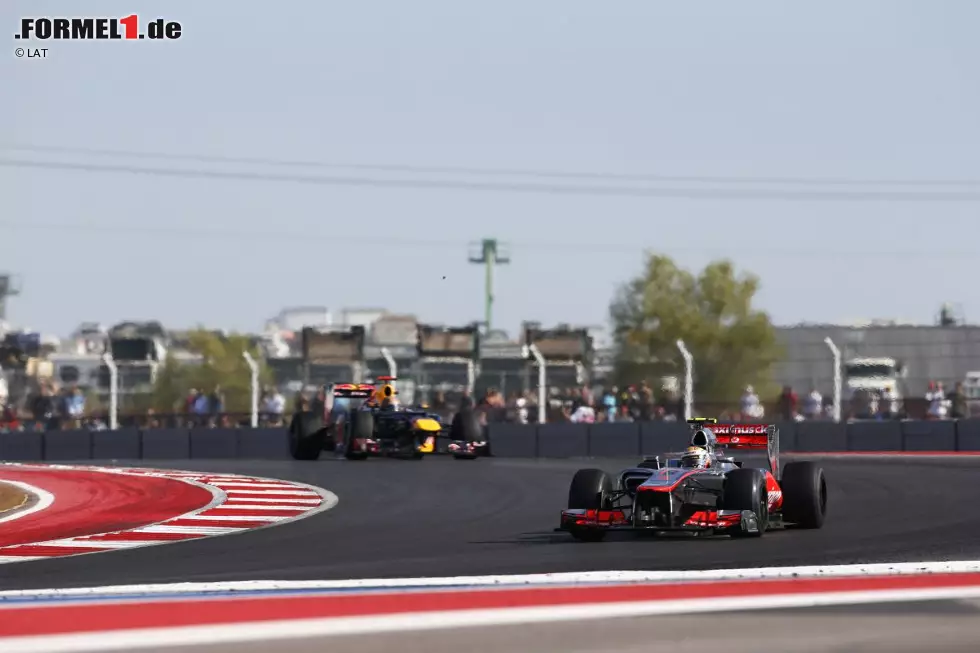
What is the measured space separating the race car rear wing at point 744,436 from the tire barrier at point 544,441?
45.9ft

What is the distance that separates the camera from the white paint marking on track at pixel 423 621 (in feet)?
23.2

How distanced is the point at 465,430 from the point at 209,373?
63891 millimetres

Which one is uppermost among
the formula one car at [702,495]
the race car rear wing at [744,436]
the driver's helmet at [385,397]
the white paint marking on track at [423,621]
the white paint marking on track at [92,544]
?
the driver's helmet at [385,397]

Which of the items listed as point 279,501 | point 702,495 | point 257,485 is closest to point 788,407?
point 257,485

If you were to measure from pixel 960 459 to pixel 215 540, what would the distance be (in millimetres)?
15978

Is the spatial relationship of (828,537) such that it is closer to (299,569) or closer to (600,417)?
(299,569)

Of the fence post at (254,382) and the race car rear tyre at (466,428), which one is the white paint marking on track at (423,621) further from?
the fence post at (254,382)

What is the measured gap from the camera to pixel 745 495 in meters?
12.7

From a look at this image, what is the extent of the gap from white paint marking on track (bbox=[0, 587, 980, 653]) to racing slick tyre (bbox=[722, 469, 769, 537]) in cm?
388

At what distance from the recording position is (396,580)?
9.87 meters

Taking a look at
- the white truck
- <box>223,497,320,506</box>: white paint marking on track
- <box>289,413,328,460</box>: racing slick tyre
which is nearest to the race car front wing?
<box>223,497,320,506</box>: white paint marking on track

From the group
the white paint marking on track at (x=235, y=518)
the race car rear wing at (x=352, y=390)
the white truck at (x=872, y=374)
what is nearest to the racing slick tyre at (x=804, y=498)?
the white paint marking on track at (x=235, y=518)

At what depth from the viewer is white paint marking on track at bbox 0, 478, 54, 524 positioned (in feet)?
52.3

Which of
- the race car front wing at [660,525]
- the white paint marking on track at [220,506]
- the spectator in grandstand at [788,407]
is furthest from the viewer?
the spectator in grandstand at [788,407]
